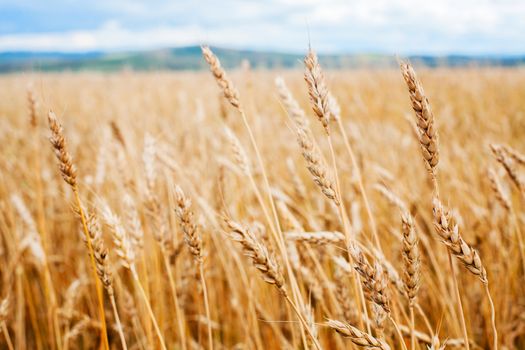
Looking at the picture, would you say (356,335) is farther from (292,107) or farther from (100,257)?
(292,107)

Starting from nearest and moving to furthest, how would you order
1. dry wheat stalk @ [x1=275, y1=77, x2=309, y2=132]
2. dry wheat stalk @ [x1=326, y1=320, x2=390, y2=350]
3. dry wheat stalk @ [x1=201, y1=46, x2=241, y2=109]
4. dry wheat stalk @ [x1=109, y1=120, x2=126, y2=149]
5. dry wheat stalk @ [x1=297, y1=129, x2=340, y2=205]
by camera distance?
1. dry wheat stalk @ [x1=326, y1=320, x2=390, y2=350]
2. dry wheat stalk @ [x1=297, y1=129, x2=340, y2=205]
3. dry wheat stalk @ [x1=201, y1=46, x2=241, y2=109]
4. dry wheat stalk @ [x1=275, y1=77, x2=309, y2=132]
5. dry wheat stalk @ [x1=109, y1=120, x2=126, y2=149]

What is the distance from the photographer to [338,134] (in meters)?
3.86

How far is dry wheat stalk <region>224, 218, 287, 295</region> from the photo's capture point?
0.71 metres

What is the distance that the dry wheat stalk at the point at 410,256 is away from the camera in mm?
712

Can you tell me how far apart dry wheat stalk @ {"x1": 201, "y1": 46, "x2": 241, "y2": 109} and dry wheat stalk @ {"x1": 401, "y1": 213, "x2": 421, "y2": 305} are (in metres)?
0.47

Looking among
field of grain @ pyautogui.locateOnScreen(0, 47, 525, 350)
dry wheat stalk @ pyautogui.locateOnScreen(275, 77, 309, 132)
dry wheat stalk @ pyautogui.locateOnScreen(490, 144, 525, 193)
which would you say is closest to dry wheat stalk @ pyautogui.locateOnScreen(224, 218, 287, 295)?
field of grain @ pyautogui.locateOnScreen(0, 47, 525, 350)

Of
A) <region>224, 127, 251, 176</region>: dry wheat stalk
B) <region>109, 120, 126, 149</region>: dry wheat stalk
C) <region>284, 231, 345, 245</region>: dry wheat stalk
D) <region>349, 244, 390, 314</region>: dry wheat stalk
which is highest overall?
<region>109, 120, 126, 149</region>: dry wheat stalk

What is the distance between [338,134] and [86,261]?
258cm

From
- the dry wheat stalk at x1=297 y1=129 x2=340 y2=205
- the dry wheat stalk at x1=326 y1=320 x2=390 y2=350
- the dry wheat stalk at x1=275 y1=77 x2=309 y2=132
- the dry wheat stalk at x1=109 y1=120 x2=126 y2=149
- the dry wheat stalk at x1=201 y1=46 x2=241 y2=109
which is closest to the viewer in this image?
the dry wheat stalk at x1=326 y1=320 x2=390 y2=350

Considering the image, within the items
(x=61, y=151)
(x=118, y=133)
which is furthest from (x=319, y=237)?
(x=118, y=133)

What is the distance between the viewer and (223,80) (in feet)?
3.09

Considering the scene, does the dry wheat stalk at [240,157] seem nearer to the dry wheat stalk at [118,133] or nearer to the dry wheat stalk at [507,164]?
the dry wheat stalk at [507,164]

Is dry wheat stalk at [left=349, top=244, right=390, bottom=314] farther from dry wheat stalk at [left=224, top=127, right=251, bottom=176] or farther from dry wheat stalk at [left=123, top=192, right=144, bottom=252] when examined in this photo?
dry wheat stalk at [left=123, top=192, right=144, bottom=252]

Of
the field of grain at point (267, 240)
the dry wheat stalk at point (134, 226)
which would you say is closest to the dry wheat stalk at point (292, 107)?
the field of grain at point (267, 240)
